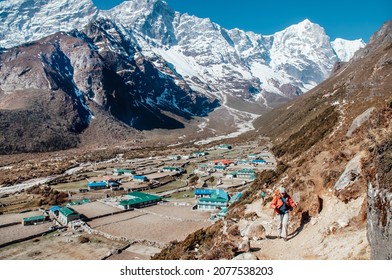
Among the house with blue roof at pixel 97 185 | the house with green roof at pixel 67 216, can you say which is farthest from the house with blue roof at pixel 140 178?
the house with green roof at pixel 67 216

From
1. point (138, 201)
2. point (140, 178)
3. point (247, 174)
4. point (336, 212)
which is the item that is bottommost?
point (138, 201)

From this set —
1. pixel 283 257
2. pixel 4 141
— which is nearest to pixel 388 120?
pixel 283 257

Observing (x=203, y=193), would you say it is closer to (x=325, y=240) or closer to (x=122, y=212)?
(x=122, y=212)

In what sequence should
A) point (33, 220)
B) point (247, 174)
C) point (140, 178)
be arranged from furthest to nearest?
point (140, 178) < point (247, 174) < point (33, 220)

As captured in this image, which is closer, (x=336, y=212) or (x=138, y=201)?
(x=336, y=212)

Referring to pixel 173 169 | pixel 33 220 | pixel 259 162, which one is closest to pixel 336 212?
pixel 33 220

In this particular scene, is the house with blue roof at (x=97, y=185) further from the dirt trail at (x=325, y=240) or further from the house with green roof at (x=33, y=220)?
the dirt trail at (x=325, y=240)

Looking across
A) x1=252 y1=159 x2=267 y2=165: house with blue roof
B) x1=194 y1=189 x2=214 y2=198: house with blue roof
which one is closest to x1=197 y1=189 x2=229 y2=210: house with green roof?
x1=194 y1=189 x2=214 y2=198: house with blue roof
